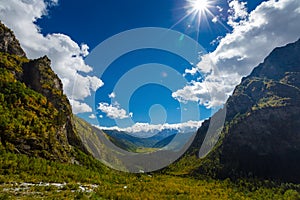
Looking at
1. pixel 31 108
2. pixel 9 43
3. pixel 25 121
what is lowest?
pixel 25 121

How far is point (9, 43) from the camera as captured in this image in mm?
173000

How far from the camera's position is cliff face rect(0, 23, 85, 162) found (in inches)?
3686

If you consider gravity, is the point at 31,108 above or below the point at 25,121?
above

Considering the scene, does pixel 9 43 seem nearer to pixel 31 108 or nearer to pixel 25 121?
pixel 31 108

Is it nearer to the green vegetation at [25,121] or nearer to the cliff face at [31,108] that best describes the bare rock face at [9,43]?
the cliff face at [31,108]

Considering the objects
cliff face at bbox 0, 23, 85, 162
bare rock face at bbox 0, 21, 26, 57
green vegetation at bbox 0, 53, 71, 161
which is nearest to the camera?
green vegetation at bbox 0, 53, 71, 161

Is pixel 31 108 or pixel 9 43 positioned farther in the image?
pixel 9 43

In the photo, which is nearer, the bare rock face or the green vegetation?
the green vegetation

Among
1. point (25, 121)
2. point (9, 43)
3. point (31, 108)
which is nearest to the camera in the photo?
point (25, 121)

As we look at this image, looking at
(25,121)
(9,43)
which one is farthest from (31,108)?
(9,43)

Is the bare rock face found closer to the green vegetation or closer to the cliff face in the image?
the cliff face

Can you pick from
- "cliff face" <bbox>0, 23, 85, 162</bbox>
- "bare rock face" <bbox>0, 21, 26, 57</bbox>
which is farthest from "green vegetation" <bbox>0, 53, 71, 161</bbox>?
"bare rock face" <bbox>0, 21, 26, 57</bbox>

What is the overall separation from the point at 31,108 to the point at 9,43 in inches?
2901

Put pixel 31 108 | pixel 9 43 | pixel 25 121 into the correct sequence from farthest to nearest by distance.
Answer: pixel 9 43
pixel 31 108
pixel 25 121
